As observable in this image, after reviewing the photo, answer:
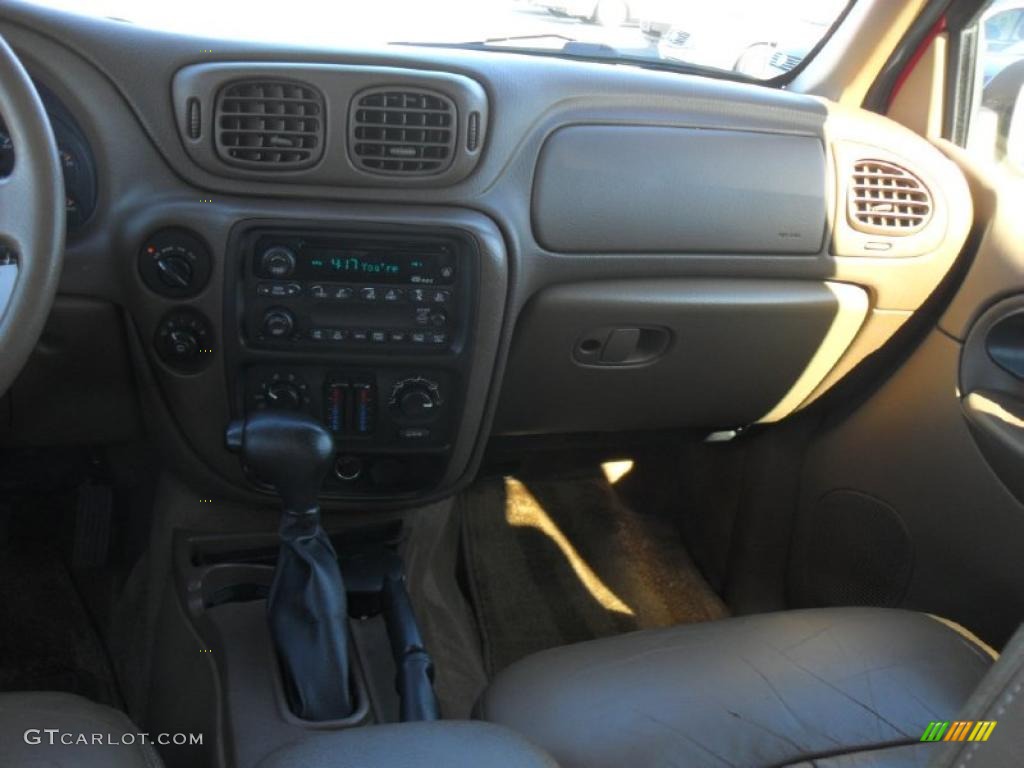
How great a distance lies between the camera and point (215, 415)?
1.65 metres

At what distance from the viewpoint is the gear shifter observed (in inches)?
54.8

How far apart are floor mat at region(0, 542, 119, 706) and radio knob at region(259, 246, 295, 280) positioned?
2.88ft

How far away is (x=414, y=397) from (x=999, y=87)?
124 cm

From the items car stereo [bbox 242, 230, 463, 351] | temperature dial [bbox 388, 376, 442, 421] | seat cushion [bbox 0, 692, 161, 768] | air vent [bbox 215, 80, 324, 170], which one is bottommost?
seat cushion [bbox 0, 692, 161, 768]

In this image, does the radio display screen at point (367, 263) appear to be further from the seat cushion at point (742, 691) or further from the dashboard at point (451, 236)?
the seat cushion at point (742, 691)

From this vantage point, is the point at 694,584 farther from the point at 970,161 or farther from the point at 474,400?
the point at 970,161

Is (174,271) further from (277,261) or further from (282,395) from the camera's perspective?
(282,395)

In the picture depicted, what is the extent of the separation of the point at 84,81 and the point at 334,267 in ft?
1.39

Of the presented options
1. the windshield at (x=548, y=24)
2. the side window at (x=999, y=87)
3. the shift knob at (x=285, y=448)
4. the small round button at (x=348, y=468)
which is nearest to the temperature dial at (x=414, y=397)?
the small round button at (x=348, y=468)

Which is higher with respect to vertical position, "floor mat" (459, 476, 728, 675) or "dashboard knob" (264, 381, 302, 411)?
"dashboard knob" (264, 381, 302, 411)

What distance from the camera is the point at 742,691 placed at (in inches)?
46.4

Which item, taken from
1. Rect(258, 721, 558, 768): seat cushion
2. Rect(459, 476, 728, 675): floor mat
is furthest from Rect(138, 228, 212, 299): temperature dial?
Rect(459, 476, 728, 675): floor mat

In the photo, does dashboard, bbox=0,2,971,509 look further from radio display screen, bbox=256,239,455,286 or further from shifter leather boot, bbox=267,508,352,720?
shifter leather boot, bbox=267,508,352,720
